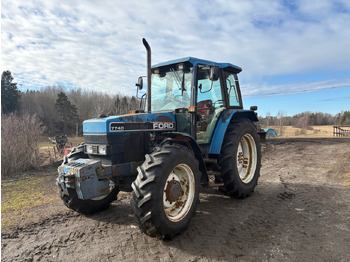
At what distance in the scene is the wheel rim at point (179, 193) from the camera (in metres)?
3.22

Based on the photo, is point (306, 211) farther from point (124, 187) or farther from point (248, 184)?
point (124, 187)

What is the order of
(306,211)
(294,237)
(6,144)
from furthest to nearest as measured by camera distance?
(6,144) → (306,211) → (294,237)

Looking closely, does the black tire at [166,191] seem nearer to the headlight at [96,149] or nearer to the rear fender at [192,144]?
the rear fender at [192,144]

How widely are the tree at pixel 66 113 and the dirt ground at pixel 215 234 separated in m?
46.5

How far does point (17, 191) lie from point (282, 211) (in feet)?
18.9

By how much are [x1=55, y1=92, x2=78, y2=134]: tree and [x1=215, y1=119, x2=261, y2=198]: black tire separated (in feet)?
154

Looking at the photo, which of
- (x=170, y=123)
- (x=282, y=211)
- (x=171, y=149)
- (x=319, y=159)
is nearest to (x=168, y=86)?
(x=170, y=123)

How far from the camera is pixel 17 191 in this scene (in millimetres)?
5629

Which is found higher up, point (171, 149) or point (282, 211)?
point (171, 149)

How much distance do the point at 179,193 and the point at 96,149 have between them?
140cm

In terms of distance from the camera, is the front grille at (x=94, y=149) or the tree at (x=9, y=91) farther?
the tree at (x=9, y=91)

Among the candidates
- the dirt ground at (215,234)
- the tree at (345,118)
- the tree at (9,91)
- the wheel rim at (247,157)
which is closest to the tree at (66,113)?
the tree at (9,91)

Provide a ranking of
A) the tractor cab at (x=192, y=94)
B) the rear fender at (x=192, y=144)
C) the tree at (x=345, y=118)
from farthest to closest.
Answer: the tree at (x=345, y=118)
the tractor cab at (x=192, y=94)
the rear fender at (x=192, y=144)

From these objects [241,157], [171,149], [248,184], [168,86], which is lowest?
[248,184]
